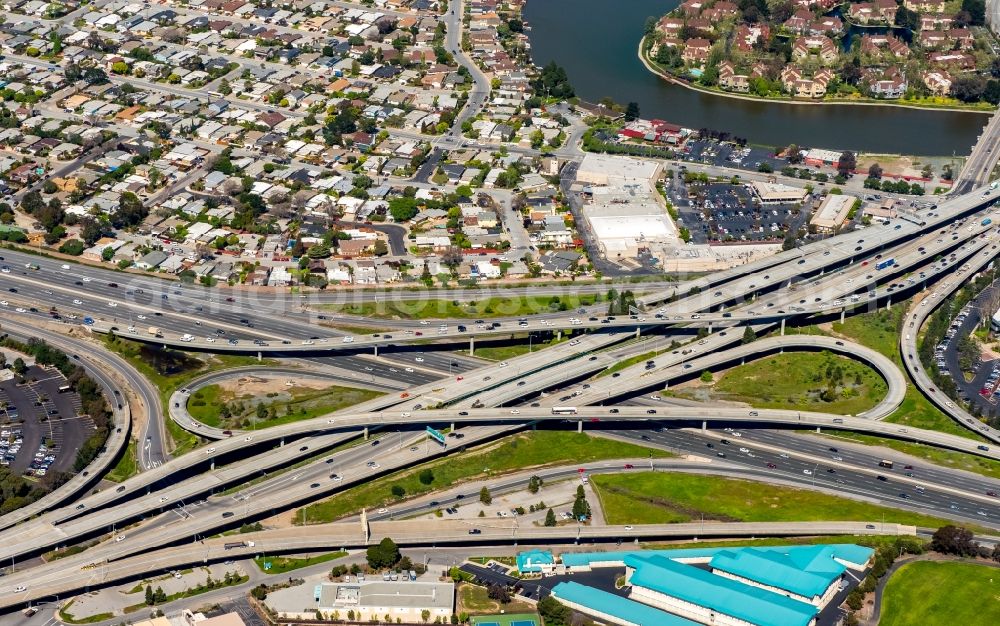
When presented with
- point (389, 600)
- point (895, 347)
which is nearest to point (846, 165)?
point (895, 347)

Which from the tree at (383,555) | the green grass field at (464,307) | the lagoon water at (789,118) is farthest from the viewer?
the lagoon water at (789,118)

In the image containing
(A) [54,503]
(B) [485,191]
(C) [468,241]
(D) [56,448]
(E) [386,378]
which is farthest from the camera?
(B) [485,191]

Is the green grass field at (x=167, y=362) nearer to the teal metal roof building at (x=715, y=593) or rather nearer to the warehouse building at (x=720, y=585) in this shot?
the warehouse building at (x=720, y=585)

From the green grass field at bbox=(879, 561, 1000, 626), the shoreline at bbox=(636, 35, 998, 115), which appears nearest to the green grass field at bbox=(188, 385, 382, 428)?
the green grass field at bbox=(879, 561, 1000, 626)

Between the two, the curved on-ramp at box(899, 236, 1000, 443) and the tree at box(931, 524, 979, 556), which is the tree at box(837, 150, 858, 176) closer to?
the curved on-ramp at box(899, 236, 1000, 443)

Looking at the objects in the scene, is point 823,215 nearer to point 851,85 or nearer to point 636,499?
point 851,85

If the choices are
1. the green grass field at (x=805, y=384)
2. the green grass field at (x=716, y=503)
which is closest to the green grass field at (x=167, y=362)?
the green grass field at (x=716, y=503)

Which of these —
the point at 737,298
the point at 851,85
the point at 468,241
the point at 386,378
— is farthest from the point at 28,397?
the point at 851,85
